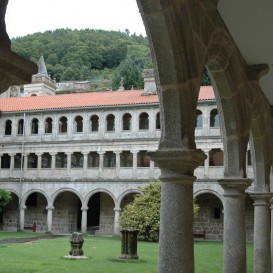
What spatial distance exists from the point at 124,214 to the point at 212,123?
25.5ft

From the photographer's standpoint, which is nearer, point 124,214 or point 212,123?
point 124,214

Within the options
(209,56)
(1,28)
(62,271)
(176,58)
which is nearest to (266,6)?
(209,56)

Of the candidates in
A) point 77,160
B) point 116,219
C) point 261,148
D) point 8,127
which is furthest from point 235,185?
point 8,127

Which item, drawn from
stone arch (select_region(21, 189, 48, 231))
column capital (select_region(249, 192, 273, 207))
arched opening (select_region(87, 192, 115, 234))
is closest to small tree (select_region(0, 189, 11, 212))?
stone arch (select_region(21, 189, 48, 231))

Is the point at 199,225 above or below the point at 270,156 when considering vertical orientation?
below

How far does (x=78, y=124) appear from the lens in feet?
110

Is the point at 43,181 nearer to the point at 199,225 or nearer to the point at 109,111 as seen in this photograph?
the point at 109,111

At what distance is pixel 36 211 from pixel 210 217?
11980 millimetres

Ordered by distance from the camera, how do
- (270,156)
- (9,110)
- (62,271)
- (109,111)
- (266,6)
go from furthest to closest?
(9,110)
(109,111)
(62,271)
(270,156)
(266,6)

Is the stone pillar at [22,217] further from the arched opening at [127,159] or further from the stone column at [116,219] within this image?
the arched opening at [127,159]

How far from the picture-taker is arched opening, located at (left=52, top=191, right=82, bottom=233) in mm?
33500

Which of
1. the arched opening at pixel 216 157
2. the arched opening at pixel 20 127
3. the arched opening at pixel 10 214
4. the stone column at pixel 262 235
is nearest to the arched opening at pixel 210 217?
the arched opening at pixel 216 157

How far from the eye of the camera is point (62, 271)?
13102 millimetres

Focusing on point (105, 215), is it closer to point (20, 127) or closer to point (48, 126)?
point (48, 126)
